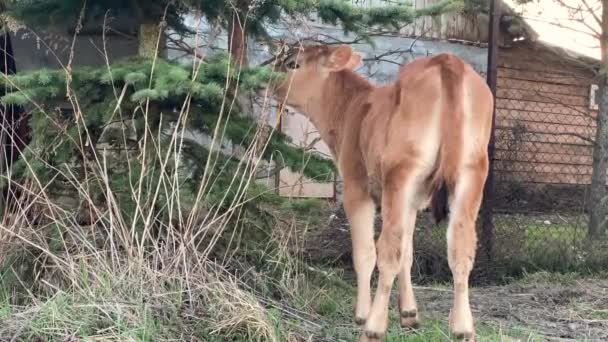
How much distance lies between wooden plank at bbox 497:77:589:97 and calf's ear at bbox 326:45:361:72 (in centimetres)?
474

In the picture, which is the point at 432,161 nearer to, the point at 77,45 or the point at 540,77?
the point at 77,45

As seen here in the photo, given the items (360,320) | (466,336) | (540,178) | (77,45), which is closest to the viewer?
(466,336)

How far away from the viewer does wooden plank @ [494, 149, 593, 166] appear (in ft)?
26.3

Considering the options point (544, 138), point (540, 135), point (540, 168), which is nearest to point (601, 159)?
point (540, 168)

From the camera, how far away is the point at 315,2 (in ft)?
19.5

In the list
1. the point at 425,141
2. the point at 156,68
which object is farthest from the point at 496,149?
the point at 156,68

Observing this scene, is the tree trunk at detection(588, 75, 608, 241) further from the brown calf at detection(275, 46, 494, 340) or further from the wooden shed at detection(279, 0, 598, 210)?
the brown calf at detection(275, 46, 494, 340)

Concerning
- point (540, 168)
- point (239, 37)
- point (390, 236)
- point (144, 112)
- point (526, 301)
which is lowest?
point (526, 301)

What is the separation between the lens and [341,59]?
634cm

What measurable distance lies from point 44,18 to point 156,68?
3.91 feet

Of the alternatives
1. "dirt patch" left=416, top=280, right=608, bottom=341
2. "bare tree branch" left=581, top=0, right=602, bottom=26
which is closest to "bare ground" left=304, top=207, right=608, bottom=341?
"dirt patch" left=416, top=280, right=608, bottom=341

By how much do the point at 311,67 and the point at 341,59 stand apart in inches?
10.1

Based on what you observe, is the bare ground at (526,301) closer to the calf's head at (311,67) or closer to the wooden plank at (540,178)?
the wooden plank at (540,178)

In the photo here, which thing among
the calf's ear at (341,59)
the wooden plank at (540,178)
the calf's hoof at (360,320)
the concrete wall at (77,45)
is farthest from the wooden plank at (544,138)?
A: the concrete wall at (77,45)
